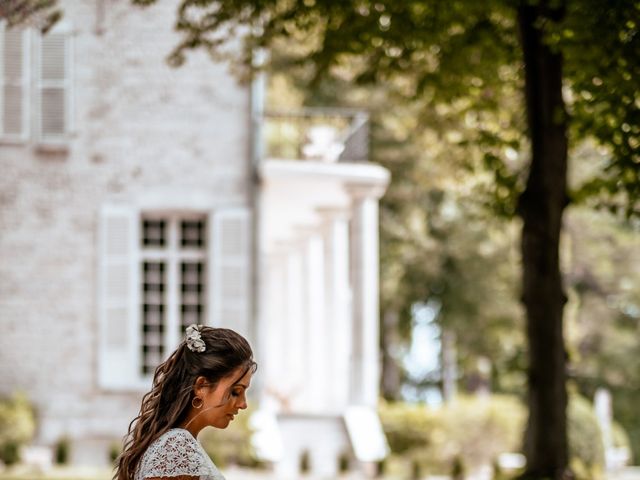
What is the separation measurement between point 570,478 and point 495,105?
4385 mm

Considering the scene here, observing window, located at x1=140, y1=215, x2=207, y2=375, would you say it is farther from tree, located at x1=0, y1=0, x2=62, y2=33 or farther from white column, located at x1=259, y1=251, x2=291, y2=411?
tree, located at x1=0, y1=0, x2=62, y2=33

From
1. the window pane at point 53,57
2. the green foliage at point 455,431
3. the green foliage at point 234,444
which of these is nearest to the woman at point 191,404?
the green foliage at point 234,444

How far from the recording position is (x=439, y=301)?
31750 mm

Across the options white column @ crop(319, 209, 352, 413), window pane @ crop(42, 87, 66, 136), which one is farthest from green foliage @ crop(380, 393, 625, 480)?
window pane @ crop(42, 87, 66, 136)

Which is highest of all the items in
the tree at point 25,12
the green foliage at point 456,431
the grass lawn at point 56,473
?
the tree at point 25,12

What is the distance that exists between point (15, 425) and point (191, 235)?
12.1 ft

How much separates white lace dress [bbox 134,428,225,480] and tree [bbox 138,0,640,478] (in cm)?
635

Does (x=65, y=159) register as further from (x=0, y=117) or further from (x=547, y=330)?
(x=547, y=330)

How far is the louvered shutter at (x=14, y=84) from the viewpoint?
62.4 feet

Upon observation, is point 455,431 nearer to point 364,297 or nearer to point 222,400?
point 364,297

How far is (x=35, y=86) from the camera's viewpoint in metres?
19.2

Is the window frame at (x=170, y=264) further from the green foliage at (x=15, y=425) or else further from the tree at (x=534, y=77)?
the tree at (x=534, y=77)

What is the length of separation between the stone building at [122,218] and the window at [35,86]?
2cm

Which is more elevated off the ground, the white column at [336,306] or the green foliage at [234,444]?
the white column at [336,306]
